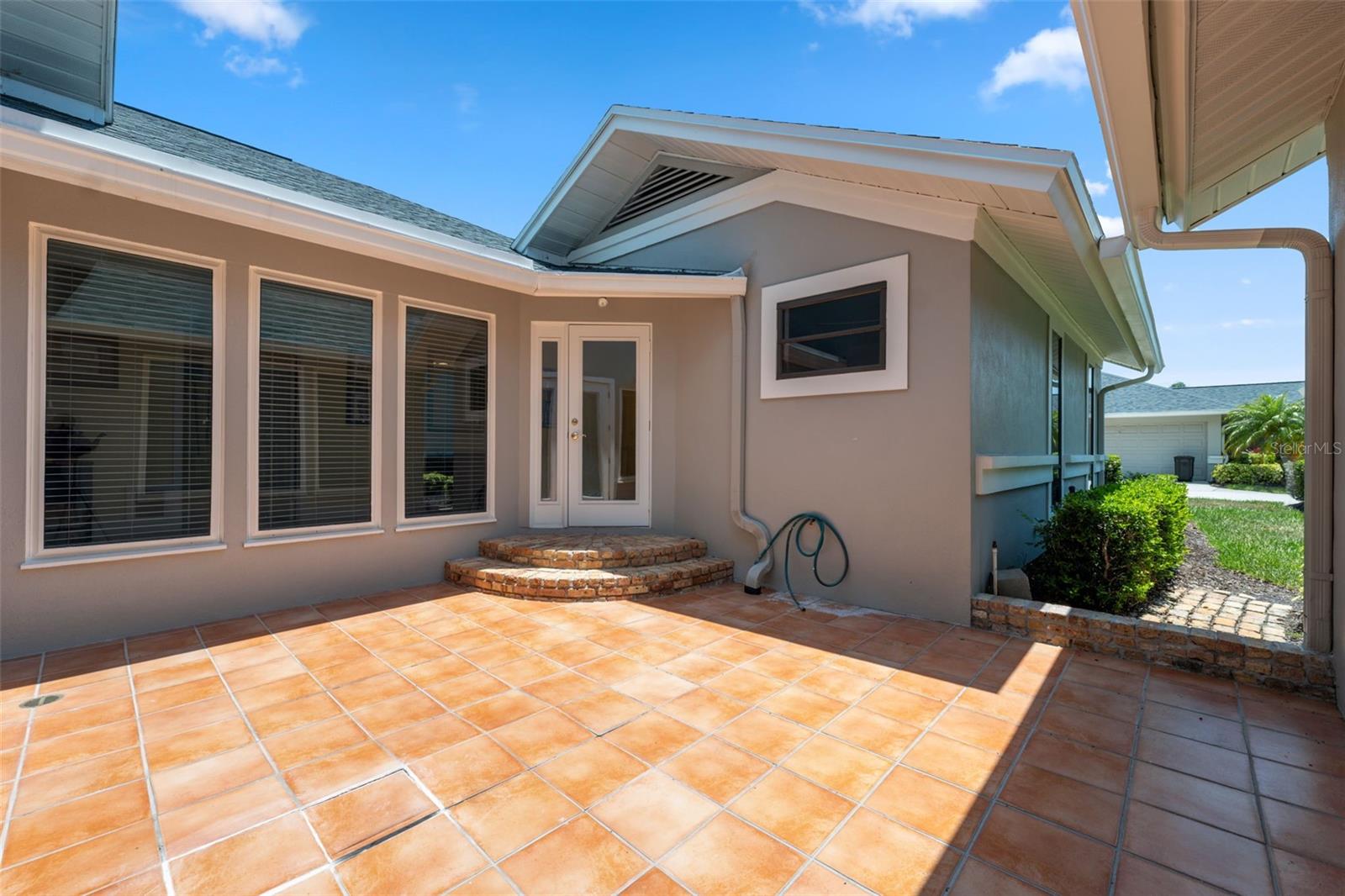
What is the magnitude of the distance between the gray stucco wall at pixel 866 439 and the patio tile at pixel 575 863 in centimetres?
338

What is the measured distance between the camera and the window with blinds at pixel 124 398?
12.3ft

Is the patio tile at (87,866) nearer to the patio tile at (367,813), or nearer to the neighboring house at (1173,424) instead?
the patio tile at (367,813)

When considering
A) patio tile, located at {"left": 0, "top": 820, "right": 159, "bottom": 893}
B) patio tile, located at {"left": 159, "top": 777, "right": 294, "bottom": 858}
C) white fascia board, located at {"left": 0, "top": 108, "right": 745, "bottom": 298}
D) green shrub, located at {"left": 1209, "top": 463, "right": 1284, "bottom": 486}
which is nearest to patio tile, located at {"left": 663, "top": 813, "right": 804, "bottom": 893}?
patio tile, located at {"left": 159, "top": 777, "right": 294, "bottom": 858}

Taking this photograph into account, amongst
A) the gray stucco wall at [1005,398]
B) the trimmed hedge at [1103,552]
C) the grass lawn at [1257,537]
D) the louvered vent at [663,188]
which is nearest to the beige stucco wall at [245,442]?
the louvered vent at [663,188]

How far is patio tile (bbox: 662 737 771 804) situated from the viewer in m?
2.27

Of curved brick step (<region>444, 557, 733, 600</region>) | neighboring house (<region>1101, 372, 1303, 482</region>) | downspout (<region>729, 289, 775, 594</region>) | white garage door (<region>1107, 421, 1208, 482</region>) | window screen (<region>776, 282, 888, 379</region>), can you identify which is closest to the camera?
window screen (<region>776, 282, 888, 379</region>)

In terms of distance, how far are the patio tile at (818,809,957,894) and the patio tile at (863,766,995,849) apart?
0.06m

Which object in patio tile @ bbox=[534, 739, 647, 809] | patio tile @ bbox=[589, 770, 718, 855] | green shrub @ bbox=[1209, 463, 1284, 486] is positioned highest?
green shrub @ bbox=[1209, 463, 1284, 486]

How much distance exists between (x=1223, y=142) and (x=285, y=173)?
7.43 metres

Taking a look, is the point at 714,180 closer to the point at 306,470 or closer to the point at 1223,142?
the point at 1223,142

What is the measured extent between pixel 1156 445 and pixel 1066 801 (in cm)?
2579

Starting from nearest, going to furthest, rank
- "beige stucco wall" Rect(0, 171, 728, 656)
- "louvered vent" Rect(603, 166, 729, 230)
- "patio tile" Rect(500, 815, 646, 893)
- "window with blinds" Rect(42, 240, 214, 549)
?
"patio tile" Rect(500, 815, 646, 893), "beige stucco wall" Rect(0, 171, 728, 656), "window with blinds" Rect(42, 240, 214, 549), "louvered vent" Rect(603, 166, 729, 230)

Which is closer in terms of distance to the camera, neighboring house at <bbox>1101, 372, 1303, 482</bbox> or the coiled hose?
the coiled hose

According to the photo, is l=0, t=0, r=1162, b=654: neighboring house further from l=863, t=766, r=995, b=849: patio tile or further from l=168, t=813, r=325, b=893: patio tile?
l=168, t=813, r=325, b=893: patio tile
